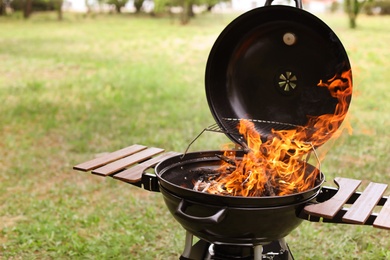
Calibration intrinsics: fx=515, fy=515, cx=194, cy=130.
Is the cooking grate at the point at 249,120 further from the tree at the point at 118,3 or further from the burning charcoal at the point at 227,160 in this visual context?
the tree at the point at 118,3

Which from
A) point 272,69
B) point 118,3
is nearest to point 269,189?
point 272,69

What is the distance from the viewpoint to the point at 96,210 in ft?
12.8

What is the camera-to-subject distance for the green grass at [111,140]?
11.2ft

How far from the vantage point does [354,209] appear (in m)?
2.00

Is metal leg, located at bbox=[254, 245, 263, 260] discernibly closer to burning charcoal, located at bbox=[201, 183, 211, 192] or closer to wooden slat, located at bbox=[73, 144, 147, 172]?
burning charcoal, located at bbox=[201, 183, 211, 192]

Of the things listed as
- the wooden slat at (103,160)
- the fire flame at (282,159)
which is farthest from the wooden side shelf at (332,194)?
the fire flame at (282,159)

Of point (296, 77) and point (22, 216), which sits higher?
point (296, 77)

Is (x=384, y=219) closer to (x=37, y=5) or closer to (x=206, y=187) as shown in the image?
(x=206, y=187)

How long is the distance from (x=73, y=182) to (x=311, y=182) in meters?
2.75

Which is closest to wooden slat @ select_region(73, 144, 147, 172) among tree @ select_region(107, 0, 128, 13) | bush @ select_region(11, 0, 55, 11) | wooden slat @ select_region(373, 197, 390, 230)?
wooden slat @ select_region(373, 197, 390, 230)

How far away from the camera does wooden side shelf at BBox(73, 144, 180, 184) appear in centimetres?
239

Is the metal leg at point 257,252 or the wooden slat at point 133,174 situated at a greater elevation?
the wooden slat at point 133,174

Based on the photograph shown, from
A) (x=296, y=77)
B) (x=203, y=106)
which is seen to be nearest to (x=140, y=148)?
(x=296, y=77)

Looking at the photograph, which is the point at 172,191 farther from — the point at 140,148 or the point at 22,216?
the point at 22,216
